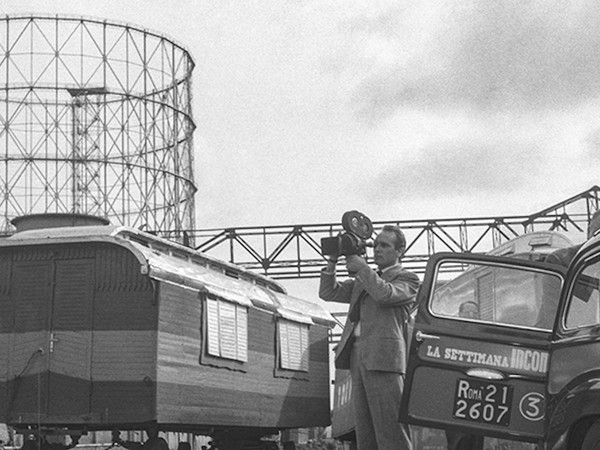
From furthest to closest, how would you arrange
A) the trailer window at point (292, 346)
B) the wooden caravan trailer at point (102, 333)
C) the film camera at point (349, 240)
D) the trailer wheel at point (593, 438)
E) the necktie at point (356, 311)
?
the trailer window at point (292, 346) < the wooden caravan trailer at point (102, 333) < the necktie at point (356, 311) < the film camera at point (349, 240) < the trailer wheel at point (593, 438)

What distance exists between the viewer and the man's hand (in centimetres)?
700

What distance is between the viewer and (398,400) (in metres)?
6.94

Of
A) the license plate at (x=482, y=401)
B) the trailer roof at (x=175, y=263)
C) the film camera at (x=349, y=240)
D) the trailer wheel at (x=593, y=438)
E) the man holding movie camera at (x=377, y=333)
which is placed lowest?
the trailer wheel at (x=593, y=438)

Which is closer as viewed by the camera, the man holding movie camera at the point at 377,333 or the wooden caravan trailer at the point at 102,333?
the man holding movie camera at the point at 377,333

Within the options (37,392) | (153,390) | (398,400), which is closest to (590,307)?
(398,400)

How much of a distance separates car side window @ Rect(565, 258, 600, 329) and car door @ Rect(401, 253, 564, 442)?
50 centimetres

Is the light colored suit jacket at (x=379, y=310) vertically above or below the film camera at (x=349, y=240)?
below

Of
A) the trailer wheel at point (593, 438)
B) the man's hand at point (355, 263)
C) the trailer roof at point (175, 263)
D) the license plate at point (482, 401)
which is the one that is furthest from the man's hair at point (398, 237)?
the trailer roof at point (175, 263)

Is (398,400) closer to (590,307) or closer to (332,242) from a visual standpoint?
(332,242)

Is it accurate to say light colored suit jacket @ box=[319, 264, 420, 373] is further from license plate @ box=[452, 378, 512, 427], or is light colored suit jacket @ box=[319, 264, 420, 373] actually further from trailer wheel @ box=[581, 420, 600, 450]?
trailer wheel @ box=[581, 420, 600, 450]

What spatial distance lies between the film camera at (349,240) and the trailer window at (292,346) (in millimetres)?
8961

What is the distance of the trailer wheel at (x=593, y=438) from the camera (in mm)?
5395

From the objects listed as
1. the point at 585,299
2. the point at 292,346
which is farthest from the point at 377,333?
the point at 292,346

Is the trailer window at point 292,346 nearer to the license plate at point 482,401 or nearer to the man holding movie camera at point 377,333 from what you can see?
the man holding movie camera at point 377,333
